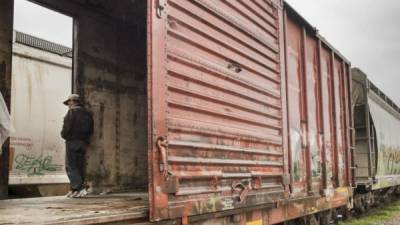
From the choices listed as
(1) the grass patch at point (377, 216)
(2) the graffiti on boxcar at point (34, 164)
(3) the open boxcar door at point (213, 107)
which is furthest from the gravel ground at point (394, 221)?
(2) the graffiti on boxcar at point (34, 164)

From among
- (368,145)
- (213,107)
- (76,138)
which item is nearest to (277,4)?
(213,107)

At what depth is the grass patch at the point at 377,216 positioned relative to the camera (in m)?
10.5

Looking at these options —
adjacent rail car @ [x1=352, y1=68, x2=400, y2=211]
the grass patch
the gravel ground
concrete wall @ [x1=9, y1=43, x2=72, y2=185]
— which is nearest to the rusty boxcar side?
the grass patch

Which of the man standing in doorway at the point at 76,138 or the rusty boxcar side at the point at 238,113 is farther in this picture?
the man standing in doorway at the point at 76,138

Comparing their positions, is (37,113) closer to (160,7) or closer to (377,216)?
(160,7)

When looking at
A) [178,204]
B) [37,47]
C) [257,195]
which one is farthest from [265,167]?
[37,47]

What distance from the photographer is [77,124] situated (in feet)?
19.8

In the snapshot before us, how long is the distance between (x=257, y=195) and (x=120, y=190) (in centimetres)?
218

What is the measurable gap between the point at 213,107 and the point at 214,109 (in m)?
0.02

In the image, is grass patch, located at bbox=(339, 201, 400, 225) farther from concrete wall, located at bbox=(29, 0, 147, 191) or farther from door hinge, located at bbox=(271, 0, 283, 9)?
door hinge, located at bbox=(271, 0, 283, 9)

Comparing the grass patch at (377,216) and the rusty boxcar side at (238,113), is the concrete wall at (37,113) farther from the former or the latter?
→ the grass patch at (377,216)

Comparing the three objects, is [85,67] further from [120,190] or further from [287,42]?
[287,42]

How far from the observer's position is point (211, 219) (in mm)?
4254

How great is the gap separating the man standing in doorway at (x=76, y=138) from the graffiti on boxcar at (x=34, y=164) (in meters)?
1.73
